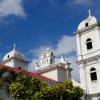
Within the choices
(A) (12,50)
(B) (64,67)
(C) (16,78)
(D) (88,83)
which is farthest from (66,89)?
(A) (12,50)

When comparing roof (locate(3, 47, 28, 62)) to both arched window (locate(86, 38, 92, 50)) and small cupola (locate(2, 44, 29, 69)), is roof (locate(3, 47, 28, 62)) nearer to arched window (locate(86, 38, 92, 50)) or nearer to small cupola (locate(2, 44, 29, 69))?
small cupola (locate(2, 44, 29, 69))

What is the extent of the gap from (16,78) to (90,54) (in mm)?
11870

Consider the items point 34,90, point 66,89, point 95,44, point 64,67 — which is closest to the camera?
point 66,89

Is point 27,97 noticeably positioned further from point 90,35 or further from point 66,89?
point 90,35

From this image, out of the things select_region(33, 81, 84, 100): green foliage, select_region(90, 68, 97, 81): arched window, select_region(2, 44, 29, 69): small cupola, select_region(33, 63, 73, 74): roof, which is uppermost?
select_region(2, 44, 29, 69): small cupola

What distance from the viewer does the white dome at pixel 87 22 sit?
42.5 m

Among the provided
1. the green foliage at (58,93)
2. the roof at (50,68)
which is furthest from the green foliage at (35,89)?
the roof at (50,68)

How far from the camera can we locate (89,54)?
42.4m

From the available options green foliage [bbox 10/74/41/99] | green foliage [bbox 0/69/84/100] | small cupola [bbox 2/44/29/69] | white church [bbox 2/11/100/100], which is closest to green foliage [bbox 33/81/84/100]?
green foliage [bbox 0/69/84/100]

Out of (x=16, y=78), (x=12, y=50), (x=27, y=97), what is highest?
(x=12, y=50)

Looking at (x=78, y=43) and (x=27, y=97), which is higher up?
(x=78, y=43)

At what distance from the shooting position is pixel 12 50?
170ft

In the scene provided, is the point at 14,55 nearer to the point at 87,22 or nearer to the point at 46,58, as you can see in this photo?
the point at 46,58

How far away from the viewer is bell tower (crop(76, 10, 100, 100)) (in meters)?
41.2
